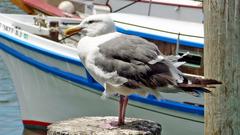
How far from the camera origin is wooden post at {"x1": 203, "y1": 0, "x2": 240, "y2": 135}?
4.21 metres

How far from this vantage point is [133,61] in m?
4.99

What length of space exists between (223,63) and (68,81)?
5350mm

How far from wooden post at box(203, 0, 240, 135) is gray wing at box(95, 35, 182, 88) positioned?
57cm

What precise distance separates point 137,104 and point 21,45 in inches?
71.2

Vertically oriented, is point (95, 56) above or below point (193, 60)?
above

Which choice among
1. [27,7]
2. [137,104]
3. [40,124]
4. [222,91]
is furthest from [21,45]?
[222,91]

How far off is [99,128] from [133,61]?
0.74 m

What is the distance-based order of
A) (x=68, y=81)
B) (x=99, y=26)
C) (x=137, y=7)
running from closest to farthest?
1. (x=99, y=26)
2. (x=68, y=81)
3. (x=137, y=7)

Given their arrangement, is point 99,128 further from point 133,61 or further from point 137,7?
point 137,7

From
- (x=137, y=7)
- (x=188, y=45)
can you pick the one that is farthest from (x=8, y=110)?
(x=188, y=45)

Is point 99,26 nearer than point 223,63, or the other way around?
point 223,63

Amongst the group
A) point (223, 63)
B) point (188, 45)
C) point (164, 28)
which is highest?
point (223, 63)

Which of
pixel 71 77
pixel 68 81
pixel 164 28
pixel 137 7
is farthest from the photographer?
pixel 137 7

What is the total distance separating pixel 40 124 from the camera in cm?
1008
